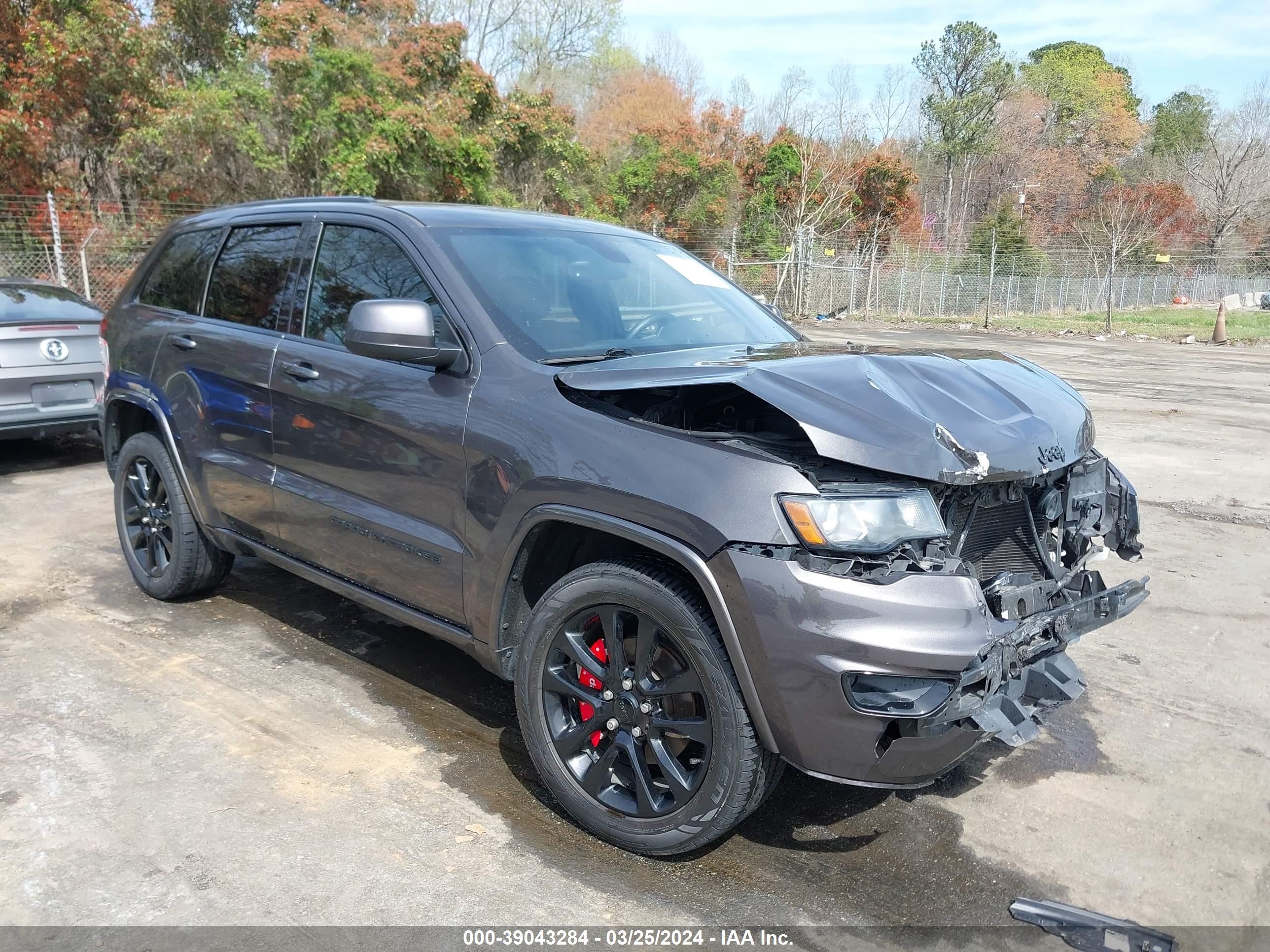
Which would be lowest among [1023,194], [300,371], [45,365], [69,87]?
[45,365]

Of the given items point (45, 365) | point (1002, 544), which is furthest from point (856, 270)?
point (1002, 544)

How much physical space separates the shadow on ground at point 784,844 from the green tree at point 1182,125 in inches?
2456

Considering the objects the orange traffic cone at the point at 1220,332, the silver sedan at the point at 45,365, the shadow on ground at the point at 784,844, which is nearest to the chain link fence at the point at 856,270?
the orange traffic cone at the point at 1220,332

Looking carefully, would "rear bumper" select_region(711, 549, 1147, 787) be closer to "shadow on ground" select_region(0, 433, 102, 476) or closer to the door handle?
the door handle

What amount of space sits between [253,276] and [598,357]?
1830 millimetres

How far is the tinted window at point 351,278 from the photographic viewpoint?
351 cm

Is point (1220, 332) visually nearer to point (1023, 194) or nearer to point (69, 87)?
point (69, 87)

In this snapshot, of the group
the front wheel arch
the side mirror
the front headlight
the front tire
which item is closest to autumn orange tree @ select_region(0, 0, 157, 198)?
the side mirror

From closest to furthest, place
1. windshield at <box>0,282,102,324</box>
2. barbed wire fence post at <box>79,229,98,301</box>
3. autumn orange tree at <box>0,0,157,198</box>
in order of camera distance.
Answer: windshield at <box>0,282,102,324</box>
barbed wire fence post at <box>79,229,98,301</box>
autumn orange tree at <box>0,0,157,198</box>

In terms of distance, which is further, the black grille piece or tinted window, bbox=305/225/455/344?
tinted window, bbox=305/225/455/344

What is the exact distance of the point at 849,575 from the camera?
240 cm

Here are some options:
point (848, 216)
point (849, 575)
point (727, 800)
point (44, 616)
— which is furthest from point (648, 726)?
point (848, 216)

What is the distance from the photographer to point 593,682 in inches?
113

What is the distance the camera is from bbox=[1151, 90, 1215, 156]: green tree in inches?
2231
